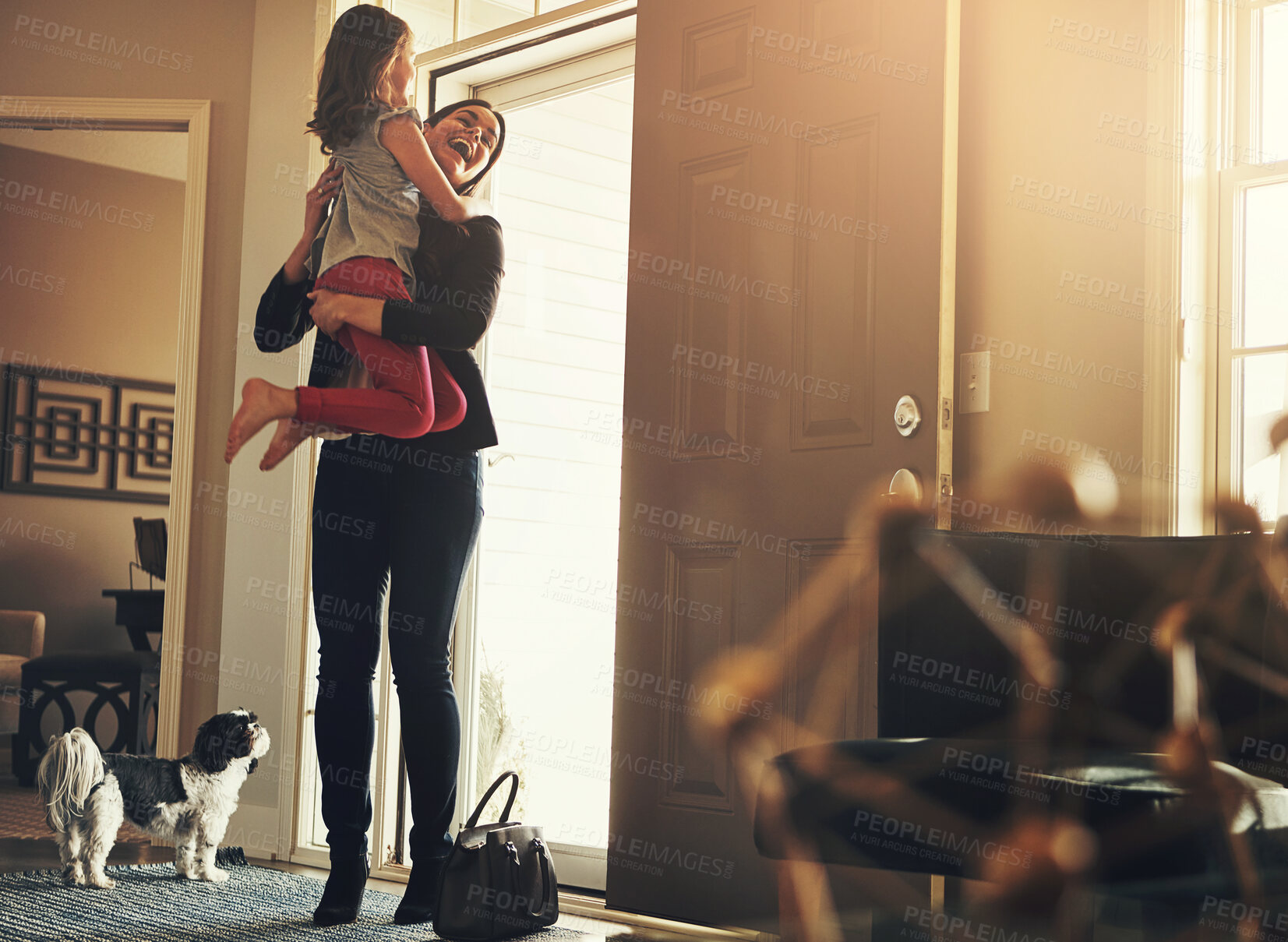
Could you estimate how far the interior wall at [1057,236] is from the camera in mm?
2072

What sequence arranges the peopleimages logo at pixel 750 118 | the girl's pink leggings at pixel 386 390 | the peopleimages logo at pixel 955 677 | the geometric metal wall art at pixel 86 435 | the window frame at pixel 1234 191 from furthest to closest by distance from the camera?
the geometric metal wall art at pixel 86 435, the girl's pink leggings at pixel 386 390, the peopleimages logo at pixel 750 118, the window frame at pixel 1234 191, the peopleimages logo at pixel 955 677

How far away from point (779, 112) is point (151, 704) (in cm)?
401

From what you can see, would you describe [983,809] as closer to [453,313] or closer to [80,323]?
[453,313]

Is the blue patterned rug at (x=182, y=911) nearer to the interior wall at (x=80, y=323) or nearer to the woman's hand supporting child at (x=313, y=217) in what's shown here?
the woman's hand supporting child at (x=313, y=217)

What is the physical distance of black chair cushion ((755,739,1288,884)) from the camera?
118cm

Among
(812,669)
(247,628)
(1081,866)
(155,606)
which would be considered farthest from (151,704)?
(1081,866)

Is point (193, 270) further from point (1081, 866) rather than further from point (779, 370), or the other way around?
point (1081, 866)

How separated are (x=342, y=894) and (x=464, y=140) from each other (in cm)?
178

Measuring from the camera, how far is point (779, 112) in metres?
2.38

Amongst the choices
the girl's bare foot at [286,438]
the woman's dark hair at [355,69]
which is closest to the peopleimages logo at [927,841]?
the girl's bare foot at [286,438]

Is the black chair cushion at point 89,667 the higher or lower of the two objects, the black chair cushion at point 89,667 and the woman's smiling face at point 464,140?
the lower

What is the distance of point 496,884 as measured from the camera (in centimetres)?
227

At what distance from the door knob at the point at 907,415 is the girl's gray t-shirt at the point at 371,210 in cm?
118

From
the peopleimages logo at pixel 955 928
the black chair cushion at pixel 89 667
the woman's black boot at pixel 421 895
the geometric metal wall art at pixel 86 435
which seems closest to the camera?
the peopleimages logo at pixel 955 928
